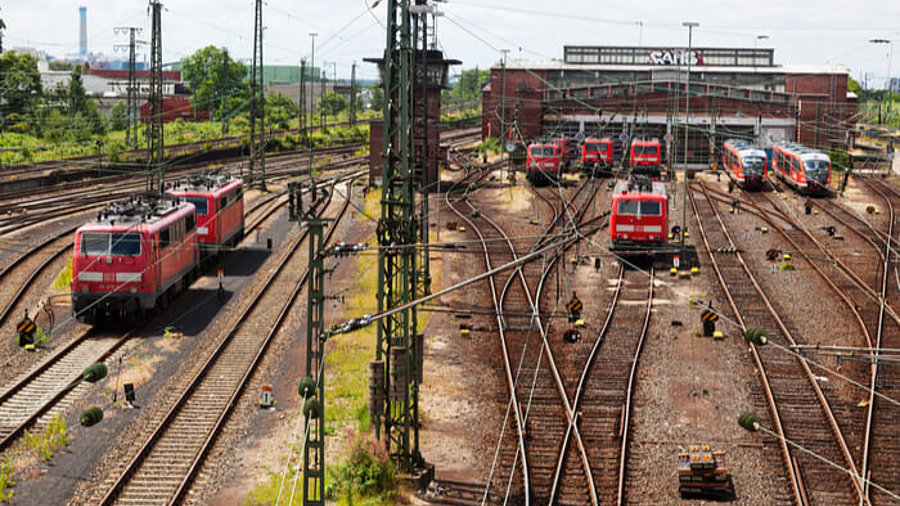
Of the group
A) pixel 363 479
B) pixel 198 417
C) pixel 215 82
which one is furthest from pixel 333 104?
pixel 363 479

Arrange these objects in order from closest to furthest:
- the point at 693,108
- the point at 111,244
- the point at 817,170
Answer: the point at 111,244 → the point at 817,170 → the point at 693,108

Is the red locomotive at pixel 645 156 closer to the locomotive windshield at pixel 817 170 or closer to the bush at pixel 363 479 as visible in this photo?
the locomotive windshield at pixel 817 170

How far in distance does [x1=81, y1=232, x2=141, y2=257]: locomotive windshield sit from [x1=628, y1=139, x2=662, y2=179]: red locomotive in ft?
131

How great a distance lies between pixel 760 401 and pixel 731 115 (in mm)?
59219

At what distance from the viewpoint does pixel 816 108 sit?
257 ft

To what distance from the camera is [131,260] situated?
2861 centimetres

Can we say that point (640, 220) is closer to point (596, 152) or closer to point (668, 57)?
point (596, 152)

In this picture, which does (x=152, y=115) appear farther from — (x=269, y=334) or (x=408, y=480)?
(x=408, y=480)

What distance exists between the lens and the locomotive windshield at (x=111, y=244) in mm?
28500

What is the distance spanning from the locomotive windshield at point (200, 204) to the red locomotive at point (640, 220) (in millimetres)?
14898

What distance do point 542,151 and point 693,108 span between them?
23.4 metres

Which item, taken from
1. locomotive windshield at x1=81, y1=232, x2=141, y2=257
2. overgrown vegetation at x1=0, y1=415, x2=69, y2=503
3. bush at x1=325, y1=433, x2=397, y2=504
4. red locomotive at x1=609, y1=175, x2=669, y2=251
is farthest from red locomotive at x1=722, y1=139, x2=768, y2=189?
overgrown vegetation at x1=0, y1=415, x2=69, y2=503

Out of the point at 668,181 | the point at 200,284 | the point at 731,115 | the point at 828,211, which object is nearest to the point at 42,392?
the point at 200,284

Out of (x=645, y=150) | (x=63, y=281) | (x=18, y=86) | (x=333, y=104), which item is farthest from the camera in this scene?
(x=333, y=104)
